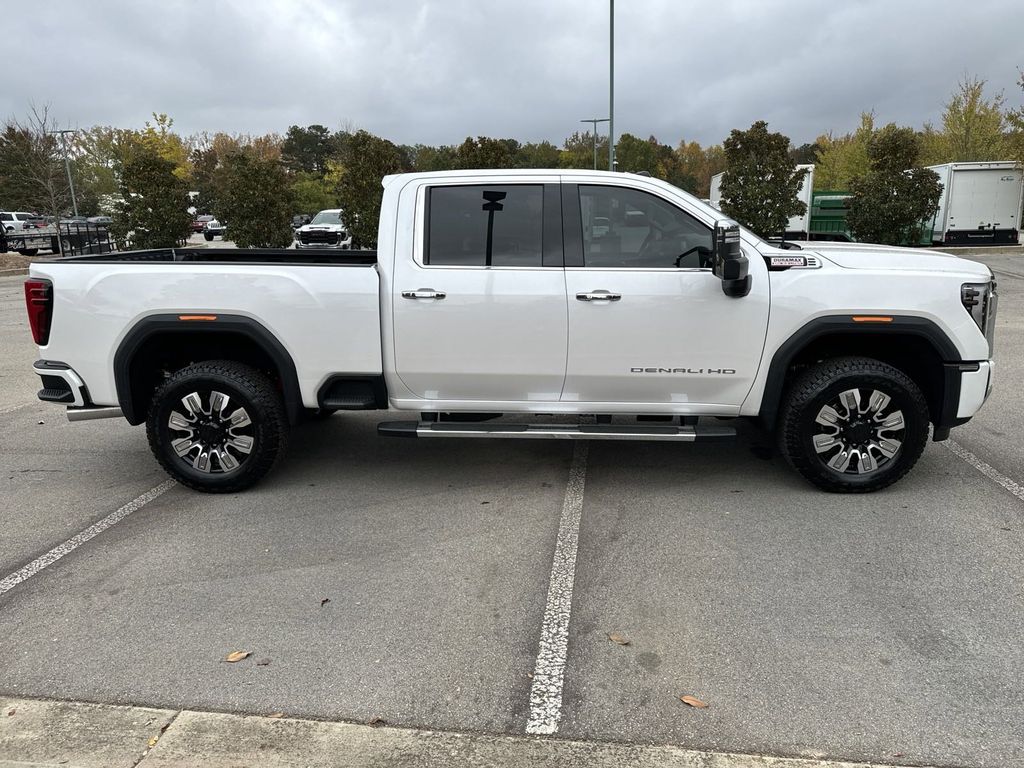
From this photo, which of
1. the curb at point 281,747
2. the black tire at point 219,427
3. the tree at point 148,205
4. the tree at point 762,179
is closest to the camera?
the curb at point 281,747

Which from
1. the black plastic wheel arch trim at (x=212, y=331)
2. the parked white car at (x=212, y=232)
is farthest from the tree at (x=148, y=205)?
the parked white car at (x=212, y=232)

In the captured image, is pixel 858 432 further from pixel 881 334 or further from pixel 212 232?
pixel 212 232

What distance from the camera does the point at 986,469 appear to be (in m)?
5.32

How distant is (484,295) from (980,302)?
2925 mm

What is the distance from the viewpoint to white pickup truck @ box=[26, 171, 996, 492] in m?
4.59

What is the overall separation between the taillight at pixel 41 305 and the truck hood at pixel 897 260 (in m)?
4.54

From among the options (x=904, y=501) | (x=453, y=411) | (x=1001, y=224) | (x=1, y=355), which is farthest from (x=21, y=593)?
(x=1001, y=224)

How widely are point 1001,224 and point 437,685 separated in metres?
28.4

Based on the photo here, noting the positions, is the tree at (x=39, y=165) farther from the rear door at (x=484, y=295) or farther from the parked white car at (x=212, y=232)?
the rear door at (x=484, y=295)

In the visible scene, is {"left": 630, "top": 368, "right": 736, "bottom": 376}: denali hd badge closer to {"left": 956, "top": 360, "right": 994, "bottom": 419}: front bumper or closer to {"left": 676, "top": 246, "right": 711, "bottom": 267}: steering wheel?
{"left": 676, "top": 246, "right": 711, "bottom": 267}: steering wheel

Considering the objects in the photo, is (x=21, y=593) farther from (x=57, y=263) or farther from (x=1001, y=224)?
(x=1001, y=224)

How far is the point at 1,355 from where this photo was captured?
10.2 m

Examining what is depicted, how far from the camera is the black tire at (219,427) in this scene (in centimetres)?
488

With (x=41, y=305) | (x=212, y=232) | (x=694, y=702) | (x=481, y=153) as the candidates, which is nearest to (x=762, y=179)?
(x=481, y=153)
